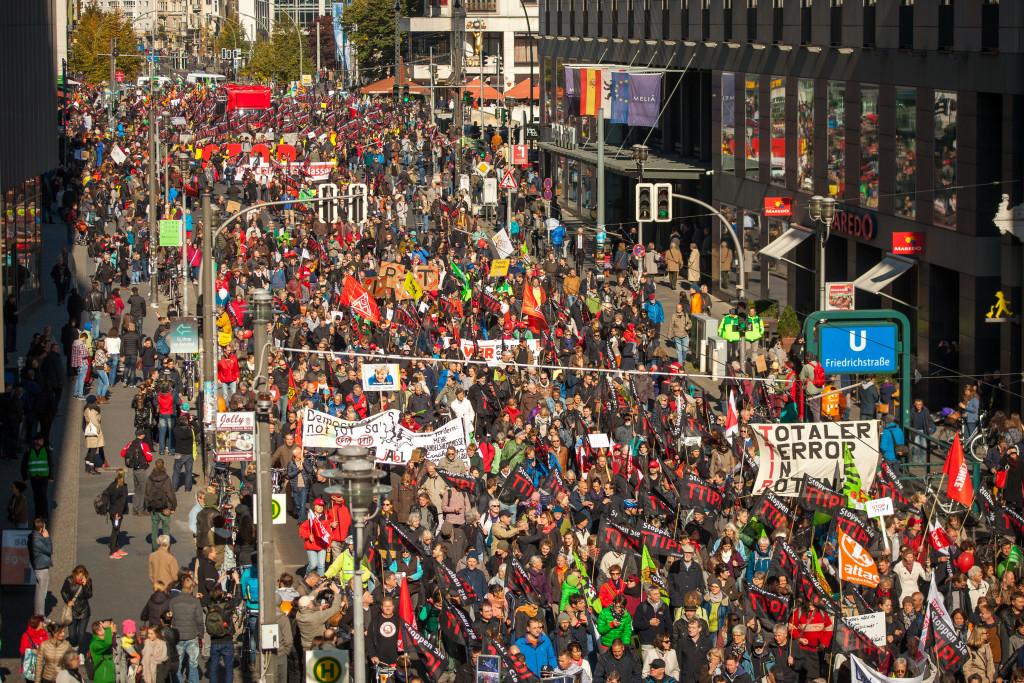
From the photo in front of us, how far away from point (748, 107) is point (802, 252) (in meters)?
5.80

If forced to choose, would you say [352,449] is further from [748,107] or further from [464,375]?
[748,107]

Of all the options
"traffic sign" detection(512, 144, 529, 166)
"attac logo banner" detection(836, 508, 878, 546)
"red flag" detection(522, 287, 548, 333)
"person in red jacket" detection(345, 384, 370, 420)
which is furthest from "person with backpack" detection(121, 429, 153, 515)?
"traffic sign" detection(512, 144, 529, 166)

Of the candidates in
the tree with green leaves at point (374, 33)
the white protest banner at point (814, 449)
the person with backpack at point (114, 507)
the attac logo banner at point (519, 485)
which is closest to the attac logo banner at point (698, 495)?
the white protest banner at point (814, 449)

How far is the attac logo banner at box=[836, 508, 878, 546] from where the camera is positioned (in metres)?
17.2

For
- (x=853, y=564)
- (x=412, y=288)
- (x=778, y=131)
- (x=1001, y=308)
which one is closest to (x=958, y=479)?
(x=853, y=564)

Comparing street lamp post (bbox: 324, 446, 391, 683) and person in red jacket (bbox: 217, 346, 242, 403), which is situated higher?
street lamp post (bbox: 324, 446, 391, 683)

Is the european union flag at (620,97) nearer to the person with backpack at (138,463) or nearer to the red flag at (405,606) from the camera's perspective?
the person with backpack at (138,463)

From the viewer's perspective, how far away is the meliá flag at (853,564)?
Answer: 1708cm

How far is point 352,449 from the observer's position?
14758 millimetres

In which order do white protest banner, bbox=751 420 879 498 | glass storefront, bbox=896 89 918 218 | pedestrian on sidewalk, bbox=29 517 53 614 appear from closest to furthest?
1. pedestrian on sidewalk, bbox=29 517 53 614
2. white protest banner, bbox=751 420 879 498
3. glass storefront, bbox=896 89 918 218

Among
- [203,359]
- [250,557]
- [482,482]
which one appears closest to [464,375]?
[203,359]

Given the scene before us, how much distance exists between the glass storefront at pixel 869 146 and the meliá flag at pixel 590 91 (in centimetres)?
1325

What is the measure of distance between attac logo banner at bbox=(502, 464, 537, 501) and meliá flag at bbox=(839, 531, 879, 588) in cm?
480

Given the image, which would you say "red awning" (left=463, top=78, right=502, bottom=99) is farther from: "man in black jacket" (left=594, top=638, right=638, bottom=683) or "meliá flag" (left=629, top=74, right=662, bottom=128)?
"man in black jacket" (left=594, top=638, right=638, bottom=683)
